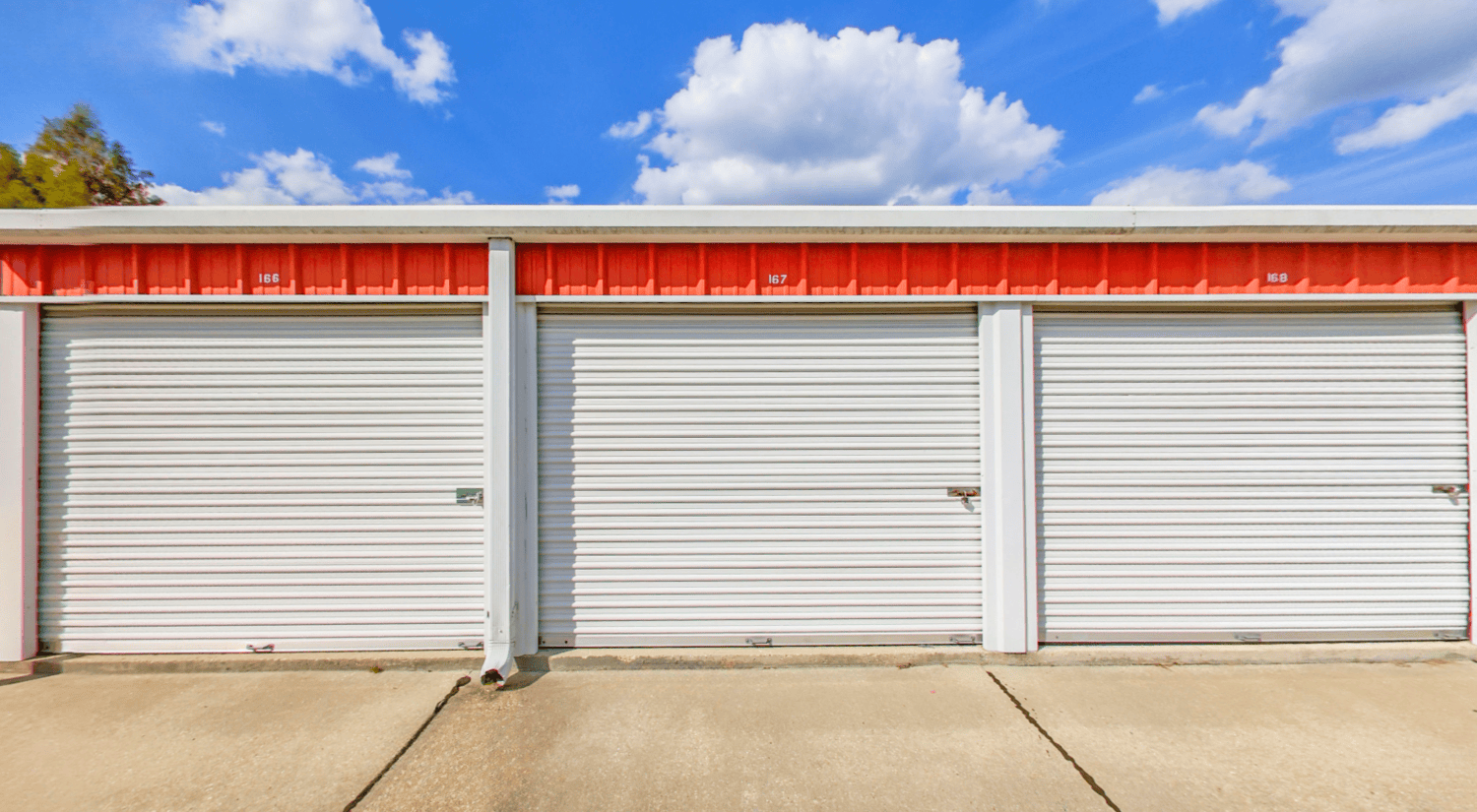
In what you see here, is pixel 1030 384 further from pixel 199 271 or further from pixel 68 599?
pixel 68 599

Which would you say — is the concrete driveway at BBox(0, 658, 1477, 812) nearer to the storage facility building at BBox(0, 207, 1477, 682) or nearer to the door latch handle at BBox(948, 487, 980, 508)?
the storage facility building at BBox(0, 207, 1477, 682)

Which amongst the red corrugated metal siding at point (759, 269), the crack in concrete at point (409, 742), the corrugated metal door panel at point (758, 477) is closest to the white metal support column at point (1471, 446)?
the red corrugated metal siding at point (759, 269)

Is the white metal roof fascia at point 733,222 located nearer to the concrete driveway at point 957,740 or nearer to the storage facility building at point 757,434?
the storage facility building at point 757,434

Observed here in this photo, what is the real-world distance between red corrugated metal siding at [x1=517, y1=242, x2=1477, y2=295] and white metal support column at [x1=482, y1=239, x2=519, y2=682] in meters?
0.19

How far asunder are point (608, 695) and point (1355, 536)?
6011mm

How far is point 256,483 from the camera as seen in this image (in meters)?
4.17

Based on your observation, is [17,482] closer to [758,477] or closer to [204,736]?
[204,736]

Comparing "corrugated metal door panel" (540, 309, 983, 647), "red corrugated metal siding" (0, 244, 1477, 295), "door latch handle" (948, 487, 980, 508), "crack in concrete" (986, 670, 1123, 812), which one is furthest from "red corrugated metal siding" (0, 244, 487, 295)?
"crack in concrete" (986, 670, 1123, 812)

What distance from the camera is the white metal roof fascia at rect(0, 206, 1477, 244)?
3924 mm

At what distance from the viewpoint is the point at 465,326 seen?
425cm

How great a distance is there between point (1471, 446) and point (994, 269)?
13.3ft

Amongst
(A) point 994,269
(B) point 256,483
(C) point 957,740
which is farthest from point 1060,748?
(B) point 256,483

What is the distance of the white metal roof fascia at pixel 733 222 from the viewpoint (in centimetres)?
392

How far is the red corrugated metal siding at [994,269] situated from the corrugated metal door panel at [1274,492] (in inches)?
11.7
